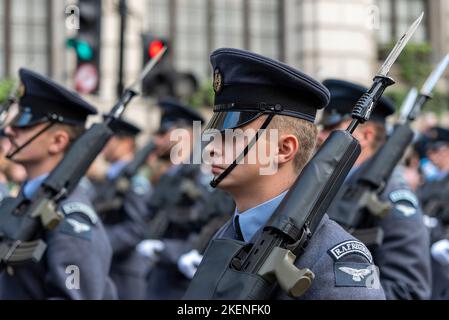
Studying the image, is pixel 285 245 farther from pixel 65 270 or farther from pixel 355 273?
pixel 65 270

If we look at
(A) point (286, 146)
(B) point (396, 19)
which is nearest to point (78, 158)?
(A) point (286, 146)

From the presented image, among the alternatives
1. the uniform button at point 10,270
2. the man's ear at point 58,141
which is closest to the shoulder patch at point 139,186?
the man's ear at point 58,141

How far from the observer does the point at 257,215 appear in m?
2.78

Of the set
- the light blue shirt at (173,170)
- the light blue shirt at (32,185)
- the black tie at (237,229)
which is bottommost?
the light blue shirt at (173,170)

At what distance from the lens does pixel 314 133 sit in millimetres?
2855

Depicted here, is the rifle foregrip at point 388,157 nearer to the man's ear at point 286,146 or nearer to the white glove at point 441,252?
the white glove at point 441,252

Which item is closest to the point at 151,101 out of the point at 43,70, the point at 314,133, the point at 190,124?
the point at 43,70

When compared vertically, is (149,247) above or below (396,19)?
below

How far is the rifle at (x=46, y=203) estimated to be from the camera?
4066 mm

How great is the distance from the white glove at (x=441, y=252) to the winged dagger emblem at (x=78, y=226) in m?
2.48

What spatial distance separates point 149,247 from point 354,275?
18.2 feet

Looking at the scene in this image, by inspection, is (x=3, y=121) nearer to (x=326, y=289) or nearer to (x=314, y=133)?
(x=314, y=133)

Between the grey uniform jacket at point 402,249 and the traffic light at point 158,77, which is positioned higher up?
the grey uniform jacket at point 402,249

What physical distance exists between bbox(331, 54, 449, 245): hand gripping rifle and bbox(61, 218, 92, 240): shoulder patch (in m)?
1.21
